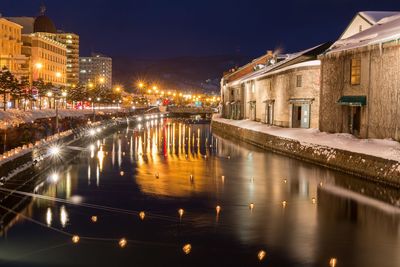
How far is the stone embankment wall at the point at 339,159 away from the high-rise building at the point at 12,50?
71076 mm

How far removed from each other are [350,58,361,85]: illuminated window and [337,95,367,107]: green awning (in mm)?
946

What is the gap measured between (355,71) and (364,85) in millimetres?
1601

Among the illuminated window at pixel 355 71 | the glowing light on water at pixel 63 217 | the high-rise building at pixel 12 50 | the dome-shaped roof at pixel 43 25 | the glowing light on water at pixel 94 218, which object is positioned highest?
the dome-shaped roof at pixel 43 25

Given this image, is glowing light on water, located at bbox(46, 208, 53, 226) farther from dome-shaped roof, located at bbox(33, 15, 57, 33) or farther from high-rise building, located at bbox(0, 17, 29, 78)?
dome-shaped roof, located at bbox(33, 15, 57, 33)

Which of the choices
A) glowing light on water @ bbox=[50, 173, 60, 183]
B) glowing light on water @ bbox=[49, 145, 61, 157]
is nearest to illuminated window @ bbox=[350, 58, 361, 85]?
glowing light on water @ bbox=[49, 145, 61, 157]

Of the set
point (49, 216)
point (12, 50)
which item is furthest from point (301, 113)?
point (12, 50)

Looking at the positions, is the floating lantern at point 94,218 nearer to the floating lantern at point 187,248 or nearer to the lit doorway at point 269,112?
the floating lantern at point 187,248

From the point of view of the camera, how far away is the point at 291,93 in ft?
155

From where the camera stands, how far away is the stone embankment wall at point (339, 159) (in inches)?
912

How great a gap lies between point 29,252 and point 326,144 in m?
21.3

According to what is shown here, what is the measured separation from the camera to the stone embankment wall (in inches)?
912

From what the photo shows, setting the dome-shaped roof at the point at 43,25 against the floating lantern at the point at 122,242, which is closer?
the floating lantern at the point at 122,242

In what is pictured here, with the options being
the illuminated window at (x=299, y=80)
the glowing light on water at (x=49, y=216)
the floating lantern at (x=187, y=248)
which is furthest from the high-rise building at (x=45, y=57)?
the floating lantern at (x=187, y=248)

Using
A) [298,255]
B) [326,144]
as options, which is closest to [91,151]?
[326,144]
